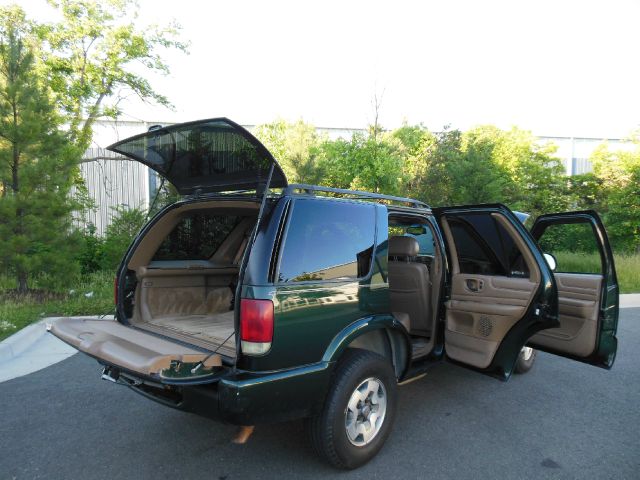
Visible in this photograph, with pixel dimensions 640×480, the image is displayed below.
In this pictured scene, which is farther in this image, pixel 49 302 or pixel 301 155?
pixel 301 155

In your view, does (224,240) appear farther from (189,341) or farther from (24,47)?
(24,47)

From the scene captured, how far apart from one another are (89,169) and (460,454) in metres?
17.6

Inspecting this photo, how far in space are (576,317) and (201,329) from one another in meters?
3.53

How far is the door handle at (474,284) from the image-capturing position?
4.18m

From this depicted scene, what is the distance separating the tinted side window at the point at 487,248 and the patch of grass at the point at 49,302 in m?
5.32

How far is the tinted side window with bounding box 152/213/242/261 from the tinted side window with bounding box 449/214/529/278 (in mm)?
2366

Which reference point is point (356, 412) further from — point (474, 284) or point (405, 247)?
point (474, 284)

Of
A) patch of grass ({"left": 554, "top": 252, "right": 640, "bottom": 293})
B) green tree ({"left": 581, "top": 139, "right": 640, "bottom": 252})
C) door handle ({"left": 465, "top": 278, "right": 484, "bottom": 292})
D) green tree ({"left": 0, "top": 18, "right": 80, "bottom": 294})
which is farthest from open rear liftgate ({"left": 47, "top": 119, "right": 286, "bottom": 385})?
green tree ({"left": 581, "top": 139, "right": 640, "bottom": 252})

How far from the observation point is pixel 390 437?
11.5 feet

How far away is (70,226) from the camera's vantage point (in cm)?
870

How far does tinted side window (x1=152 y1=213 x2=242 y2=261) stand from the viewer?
13.5ft

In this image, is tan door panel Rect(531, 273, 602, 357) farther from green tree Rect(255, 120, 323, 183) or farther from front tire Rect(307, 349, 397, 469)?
green tree Rect(255, 120, 323, 183)

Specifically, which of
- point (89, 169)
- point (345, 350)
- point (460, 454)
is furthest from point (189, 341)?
point (89, 169)

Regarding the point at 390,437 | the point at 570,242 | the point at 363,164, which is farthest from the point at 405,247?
the point at 570,242
